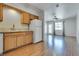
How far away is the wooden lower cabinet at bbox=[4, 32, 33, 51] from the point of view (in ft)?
15.1

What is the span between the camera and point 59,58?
5.98ft

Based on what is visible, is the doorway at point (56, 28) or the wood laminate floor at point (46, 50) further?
the doorway at point (56, 28)

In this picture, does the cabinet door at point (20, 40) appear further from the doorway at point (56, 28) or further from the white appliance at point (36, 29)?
the doorway at point (56, 28)

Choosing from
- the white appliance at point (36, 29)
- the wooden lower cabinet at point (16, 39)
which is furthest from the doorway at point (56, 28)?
the wooden lower cabinet at point (16, 39)

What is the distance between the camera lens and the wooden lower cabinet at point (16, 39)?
4.60 meters

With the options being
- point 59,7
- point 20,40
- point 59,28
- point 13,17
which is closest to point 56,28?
point 59,28

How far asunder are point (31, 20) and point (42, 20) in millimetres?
1184

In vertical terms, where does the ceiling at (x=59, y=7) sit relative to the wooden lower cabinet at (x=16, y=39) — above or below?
above

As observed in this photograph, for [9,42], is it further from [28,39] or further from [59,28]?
[59,28]

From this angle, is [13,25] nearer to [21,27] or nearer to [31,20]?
[21,27]

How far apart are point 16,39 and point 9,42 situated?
0.57m

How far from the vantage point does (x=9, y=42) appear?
476 cm

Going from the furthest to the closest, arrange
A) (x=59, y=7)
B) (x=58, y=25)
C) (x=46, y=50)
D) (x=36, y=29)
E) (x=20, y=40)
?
(x=58, y=25) < (x=59, y=7) < (x=36, y=29) < (x=20, y=40) < (x=46, y=50)

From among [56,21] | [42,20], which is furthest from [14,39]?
[56,21]
